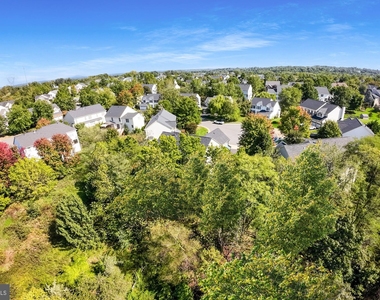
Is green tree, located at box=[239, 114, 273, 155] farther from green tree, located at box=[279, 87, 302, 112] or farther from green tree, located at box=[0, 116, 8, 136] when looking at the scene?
green tree, located at box=[0, 116, 8, 136]

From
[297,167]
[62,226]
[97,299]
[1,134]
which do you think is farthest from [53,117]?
[297,167]

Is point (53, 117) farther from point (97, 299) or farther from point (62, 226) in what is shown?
point (97, 299)

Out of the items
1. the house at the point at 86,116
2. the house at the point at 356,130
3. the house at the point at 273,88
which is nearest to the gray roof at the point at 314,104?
the house at the point at 356,130

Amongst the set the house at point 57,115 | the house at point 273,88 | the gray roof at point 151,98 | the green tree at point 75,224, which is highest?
the house at point 273,88

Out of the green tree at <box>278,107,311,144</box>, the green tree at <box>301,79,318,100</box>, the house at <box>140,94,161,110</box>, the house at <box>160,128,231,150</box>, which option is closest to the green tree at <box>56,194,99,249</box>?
the house at <box>160,128,231,150</box>

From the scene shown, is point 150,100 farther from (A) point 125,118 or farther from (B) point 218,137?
(B) point 218,137

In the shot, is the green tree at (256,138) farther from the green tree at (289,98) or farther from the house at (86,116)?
the house at (86,116)
